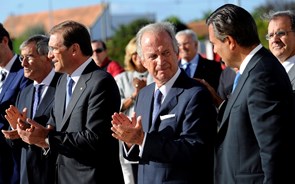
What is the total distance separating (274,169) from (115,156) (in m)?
1.87

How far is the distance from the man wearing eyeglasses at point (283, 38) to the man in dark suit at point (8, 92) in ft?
8.69

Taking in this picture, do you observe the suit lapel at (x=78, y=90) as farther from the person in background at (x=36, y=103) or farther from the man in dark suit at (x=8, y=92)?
the man in dark suit at (x=8, y=92)

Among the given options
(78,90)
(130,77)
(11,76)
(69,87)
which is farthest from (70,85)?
(130,77)

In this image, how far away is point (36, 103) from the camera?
20.1ft

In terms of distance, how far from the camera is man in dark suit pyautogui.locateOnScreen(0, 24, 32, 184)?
660 cm

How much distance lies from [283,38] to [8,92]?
9.50 ft

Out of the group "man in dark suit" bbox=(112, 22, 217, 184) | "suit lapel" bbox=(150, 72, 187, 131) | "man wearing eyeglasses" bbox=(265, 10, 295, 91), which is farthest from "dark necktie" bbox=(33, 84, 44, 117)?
"man wearing eyeglasses" bbox=(265, 10, 295, 91)

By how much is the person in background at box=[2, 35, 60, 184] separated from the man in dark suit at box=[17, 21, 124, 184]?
0.42 metres

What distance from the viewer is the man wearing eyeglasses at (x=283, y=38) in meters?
5.47

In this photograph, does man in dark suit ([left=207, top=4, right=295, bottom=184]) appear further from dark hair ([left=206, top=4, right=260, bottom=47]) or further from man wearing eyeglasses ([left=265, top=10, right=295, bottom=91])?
man wearing eyeglasses ([left=265, top=10, right=295, bottom=91])

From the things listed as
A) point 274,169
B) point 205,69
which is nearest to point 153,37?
point 274,169

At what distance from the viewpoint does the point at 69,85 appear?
545 centimetres

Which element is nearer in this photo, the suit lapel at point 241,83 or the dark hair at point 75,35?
the suit lapel at point 241,83

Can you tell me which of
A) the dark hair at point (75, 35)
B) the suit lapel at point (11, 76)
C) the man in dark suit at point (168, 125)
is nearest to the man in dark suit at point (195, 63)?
the suit lapel at point (11, 76)
